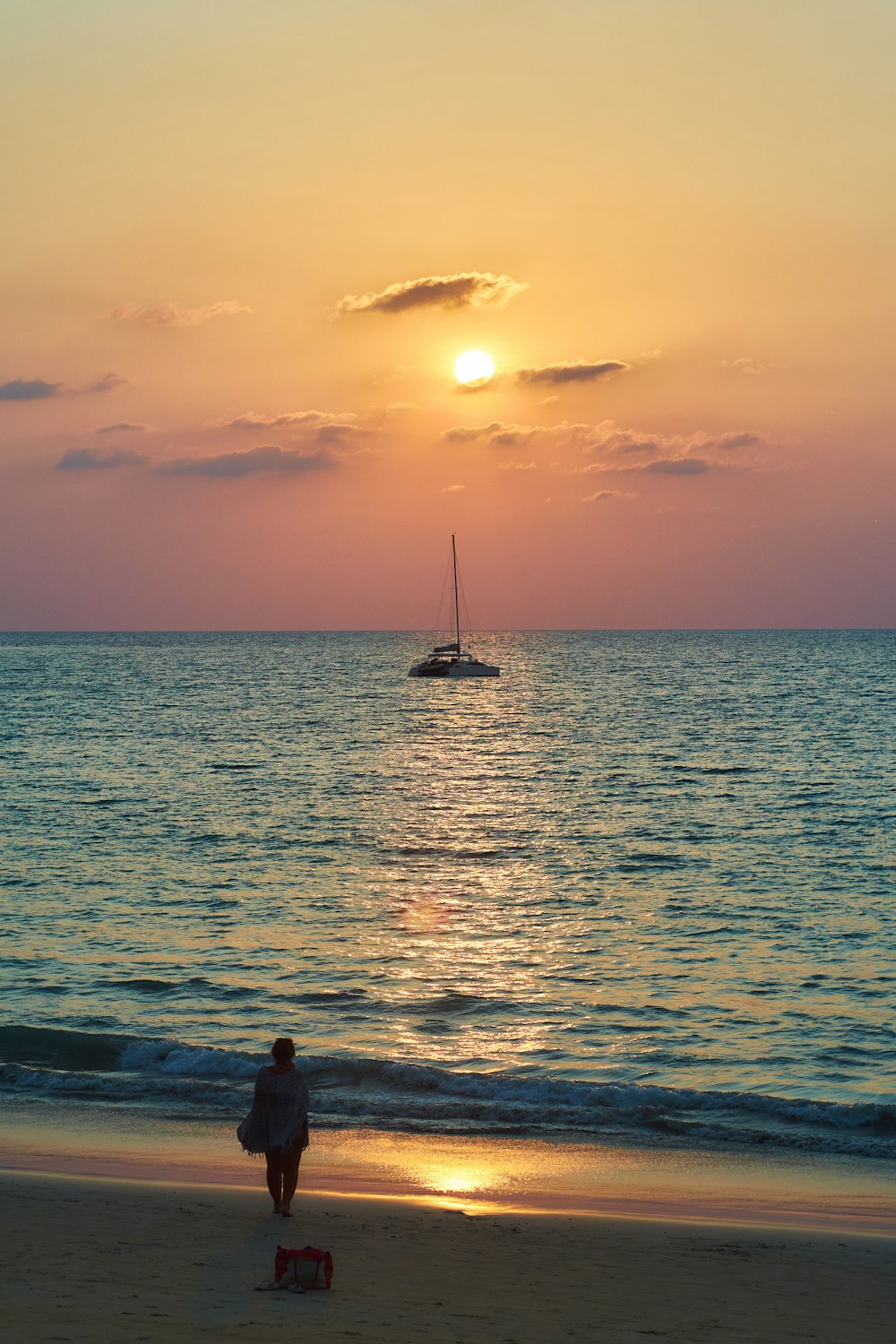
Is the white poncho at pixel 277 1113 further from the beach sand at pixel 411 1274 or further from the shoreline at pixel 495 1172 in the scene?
the shoreline at pixel 495 1172

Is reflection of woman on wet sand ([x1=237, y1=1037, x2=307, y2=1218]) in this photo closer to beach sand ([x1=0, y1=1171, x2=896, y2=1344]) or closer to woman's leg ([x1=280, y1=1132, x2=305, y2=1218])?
woman's leg ([x1=280, y1=1132, x2=305, y2=1218])

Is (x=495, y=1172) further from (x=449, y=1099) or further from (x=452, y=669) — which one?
(x=452, y=669)

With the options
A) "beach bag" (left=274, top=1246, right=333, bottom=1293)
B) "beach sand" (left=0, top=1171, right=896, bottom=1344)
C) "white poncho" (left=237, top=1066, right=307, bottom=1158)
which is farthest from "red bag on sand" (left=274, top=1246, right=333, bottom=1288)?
"white poncho" (left=237, top=1066, right=307, bottom=1158)

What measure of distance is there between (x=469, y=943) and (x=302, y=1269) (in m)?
17.7

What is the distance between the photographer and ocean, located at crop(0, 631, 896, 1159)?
19234mm

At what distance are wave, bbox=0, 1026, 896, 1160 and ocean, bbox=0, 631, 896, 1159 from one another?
2.1 inches

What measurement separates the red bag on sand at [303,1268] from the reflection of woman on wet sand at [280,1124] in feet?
7.62

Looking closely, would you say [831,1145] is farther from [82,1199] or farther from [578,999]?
[82,1199]

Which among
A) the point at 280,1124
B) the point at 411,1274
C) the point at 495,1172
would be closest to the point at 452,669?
the point at 495,1172

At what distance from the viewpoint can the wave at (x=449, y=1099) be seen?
58.4 feet

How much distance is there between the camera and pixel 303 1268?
11242mm

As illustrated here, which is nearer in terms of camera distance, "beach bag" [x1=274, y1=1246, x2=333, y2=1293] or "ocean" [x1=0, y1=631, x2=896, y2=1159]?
"beach bag" [x1=274, y1=1246, x2=333, y2=1293]

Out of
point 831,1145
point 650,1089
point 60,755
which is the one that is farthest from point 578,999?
point 60,755

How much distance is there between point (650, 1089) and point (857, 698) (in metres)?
111
